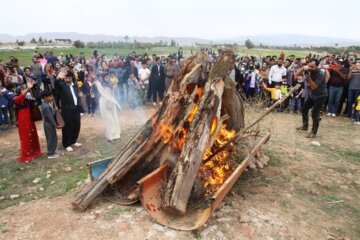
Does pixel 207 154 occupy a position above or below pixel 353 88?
below

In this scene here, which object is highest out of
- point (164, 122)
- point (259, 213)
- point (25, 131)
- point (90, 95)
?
point (164, 122)

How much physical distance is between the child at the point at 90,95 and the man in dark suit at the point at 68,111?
10.4ft

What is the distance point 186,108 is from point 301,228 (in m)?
2.62

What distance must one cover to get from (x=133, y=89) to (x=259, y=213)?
1029 centimetres

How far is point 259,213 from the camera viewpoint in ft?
16.0

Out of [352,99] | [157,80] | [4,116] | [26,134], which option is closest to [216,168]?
[26,134]

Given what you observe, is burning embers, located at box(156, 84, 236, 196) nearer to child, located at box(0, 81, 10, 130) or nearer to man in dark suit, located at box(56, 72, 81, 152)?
man in dark suit, located at box(56, 72, 81, 152)

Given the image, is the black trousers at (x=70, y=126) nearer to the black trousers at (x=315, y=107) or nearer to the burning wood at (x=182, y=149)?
the burning wood at (x=182, y=149)

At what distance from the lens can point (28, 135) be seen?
7480 mm

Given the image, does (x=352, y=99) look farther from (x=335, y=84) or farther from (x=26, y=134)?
(x=26, y=134)

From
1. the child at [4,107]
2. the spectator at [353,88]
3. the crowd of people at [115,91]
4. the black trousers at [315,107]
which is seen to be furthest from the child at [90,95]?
the spectator at [353,88]

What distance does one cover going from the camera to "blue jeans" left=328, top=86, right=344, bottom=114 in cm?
1183

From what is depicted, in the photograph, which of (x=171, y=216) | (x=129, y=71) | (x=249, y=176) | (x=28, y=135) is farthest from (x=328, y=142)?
(x=129, y=71)

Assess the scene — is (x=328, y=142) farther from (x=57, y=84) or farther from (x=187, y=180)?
(x=57, y=84)
